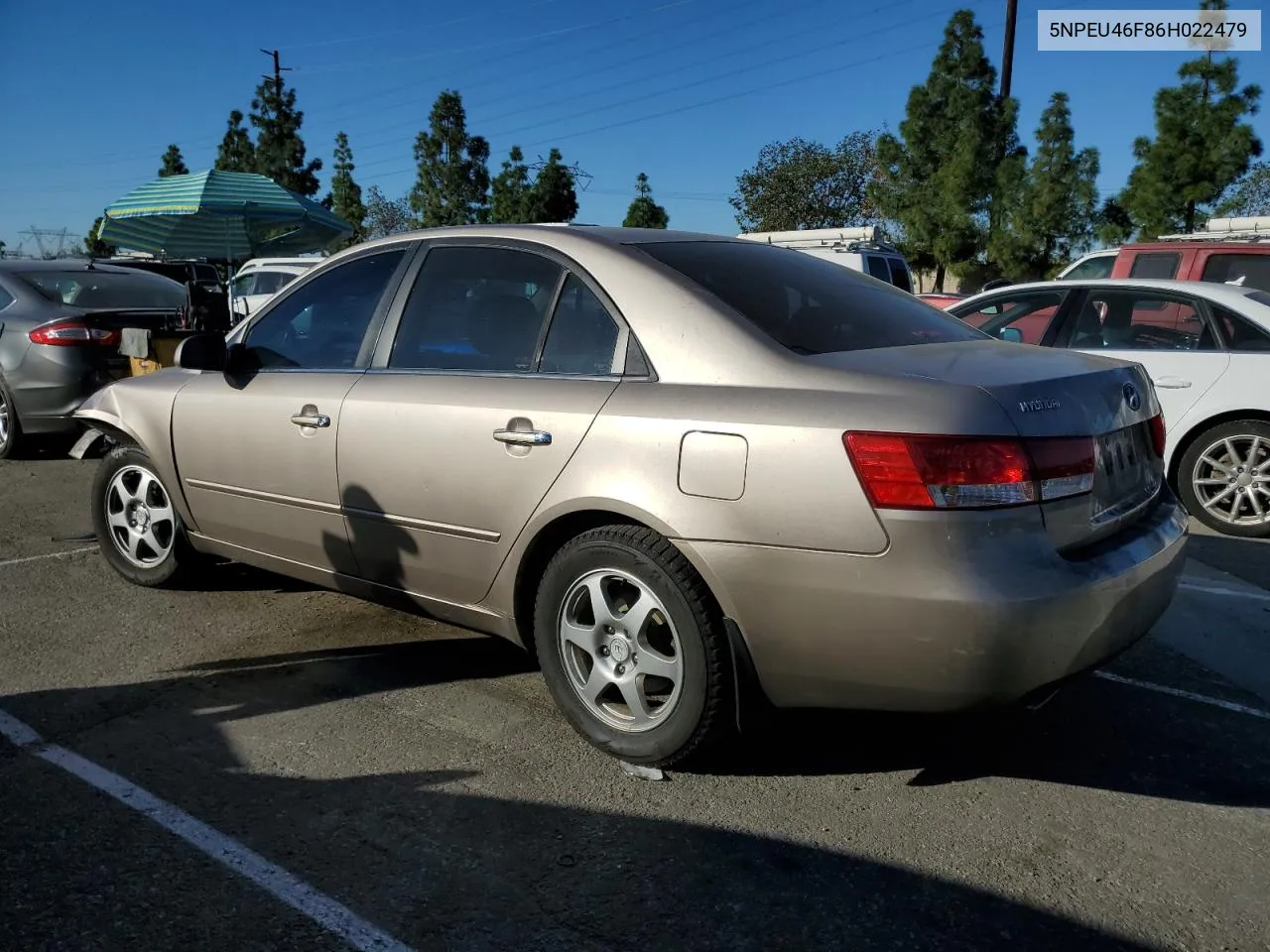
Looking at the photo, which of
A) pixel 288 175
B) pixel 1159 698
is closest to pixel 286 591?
pixel 1159 698

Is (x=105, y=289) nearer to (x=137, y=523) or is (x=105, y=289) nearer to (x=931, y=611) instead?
(x=137, y=523)

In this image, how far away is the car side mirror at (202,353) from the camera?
4.18 metres

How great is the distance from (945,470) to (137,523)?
394 centimetres

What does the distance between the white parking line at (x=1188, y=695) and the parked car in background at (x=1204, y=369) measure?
298 centimetres

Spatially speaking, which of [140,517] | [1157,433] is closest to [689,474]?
[1157,433]

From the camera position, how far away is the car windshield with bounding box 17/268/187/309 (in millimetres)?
8508

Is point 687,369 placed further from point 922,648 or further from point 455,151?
point 455,151

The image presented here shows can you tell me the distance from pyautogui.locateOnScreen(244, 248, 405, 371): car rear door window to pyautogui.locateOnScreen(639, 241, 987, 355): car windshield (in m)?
1.18

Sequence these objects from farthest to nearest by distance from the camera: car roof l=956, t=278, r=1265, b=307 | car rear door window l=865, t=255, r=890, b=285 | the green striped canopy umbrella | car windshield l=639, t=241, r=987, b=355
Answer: car rear door window l=865, t=255, r=890, b=285 → the green striped canopy umbrella → car roof l=956, t=278, r=1265, b=307 → car windshield l=639, t=241, r=987, b=355

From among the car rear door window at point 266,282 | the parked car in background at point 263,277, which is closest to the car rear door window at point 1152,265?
the parked car in background at point 263,277

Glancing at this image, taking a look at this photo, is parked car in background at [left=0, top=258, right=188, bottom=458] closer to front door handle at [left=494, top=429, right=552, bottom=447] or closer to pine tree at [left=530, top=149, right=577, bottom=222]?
front door handle at [left=494, top=429, right=552, bottom=447]

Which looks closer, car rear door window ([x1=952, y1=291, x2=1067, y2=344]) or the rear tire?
car rear door window ([x1=952, y1=291, x2=1067, y2=344])

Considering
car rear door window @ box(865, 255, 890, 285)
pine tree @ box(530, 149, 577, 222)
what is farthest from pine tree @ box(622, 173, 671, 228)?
car rear door window @ box(865, 255, 890, 285)

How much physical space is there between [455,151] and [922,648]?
3560 cm
